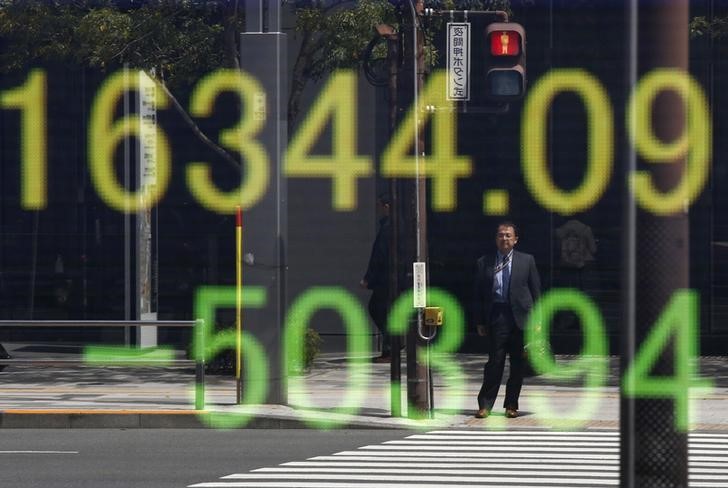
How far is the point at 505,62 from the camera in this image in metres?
14.0

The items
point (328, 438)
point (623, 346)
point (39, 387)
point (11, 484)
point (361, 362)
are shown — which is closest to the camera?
point (623, 346)

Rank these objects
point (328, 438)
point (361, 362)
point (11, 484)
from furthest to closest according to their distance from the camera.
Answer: point (361, 362) → point (328, 438) → point (11, 484)

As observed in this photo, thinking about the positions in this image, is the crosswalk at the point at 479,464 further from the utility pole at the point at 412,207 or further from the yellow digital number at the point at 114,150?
the yellow digital number at the point at 114,150

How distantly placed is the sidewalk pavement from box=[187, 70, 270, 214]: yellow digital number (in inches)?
81.4

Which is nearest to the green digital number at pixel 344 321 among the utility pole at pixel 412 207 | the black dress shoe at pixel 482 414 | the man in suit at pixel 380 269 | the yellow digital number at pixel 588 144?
the man in suit at pixel 380 269

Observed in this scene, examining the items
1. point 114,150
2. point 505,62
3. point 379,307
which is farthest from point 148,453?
point 114,150

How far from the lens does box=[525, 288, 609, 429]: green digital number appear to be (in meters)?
14.8

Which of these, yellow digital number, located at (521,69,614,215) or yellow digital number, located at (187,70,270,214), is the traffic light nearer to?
yellow digital number, located at (187,70,270,214)

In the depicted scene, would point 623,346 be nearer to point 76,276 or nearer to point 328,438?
point 328,438

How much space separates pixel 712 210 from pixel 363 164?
470cm

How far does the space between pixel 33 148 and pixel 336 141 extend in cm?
436

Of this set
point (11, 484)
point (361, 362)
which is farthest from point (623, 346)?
point (361, 362)

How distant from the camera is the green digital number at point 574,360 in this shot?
48.5ft

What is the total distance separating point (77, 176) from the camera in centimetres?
2250
